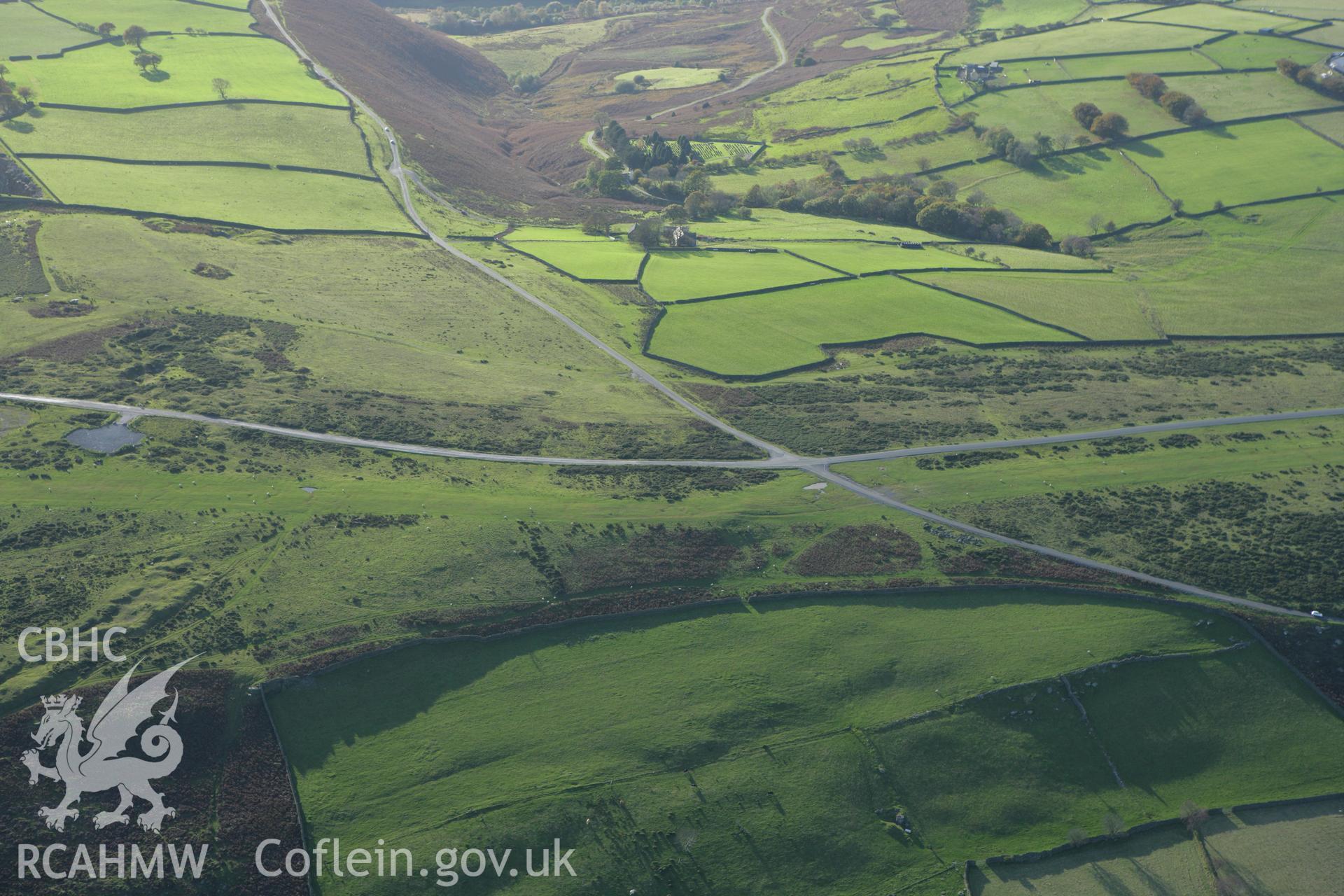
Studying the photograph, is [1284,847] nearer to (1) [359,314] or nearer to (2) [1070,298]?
(2) [1070,298]

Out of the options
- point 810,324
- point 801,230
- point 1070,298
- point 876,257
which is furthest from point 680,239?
point 1070,298

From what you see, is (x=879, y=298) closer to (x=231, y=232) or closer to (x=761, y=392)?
(x=761, y=392)

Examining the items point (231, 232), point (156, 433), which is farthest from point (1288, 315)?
Answer: point (231, 232)

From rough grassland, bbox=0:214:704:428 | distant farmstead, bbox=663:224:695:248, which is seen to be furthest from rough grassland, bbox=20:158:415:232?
distant farmstead, bbox=663:224:695:248

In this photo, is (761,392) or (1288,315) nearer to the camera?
(761,392)

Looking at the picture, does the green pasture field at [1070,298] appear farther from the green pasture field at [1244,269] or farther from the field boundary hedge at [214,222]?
the field boundary hedge at [214,222]

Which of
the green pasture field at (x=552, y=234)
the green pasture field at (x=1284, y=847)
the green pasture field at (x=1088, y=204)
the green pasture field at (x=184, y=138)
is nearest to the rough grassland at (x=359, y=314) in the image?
the green pasture field at (x=552, y=234)
